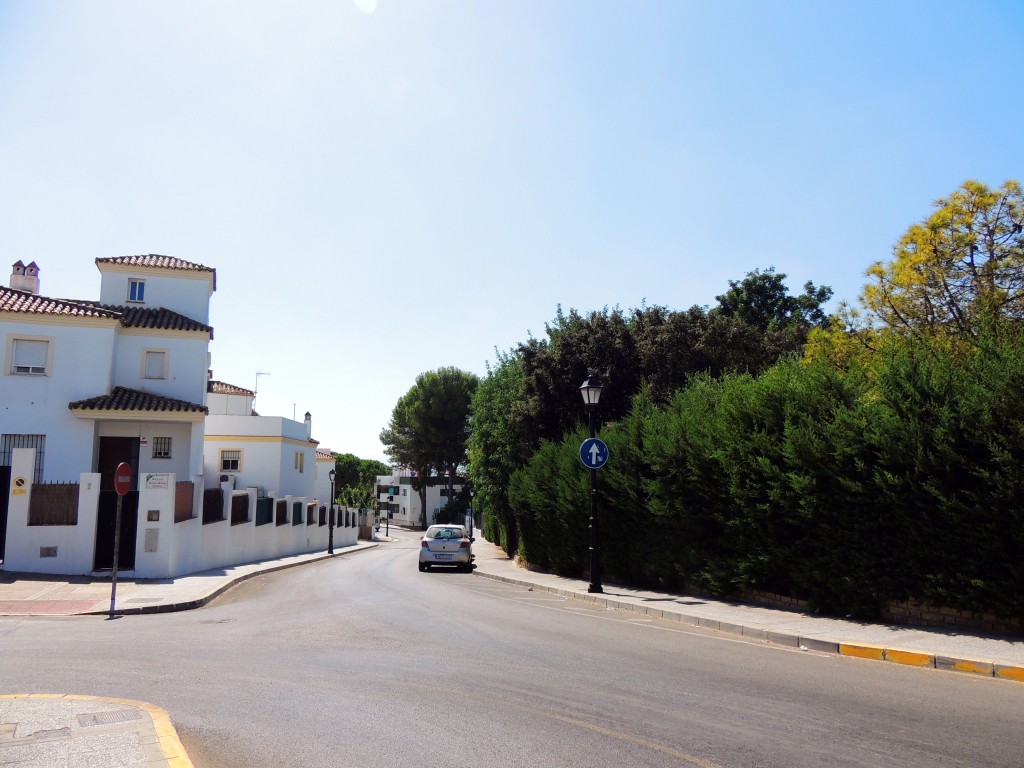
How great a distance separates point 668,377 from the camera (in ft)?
95.6

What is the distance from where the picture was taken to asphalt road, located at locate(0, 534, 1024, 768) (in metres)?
5.67

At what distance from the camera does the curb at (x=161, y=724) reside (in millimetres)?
5246

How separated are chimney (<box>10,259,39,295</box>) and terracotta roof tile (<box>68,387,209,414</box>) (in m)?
7.95

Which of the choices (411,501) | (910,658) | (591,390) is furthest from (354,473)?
(910,658)

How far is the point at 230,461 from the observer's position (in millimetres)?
46969

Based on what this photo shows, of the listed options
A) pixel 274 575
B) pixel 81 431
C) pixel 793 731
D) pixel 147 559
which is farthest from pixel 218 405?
pixel 793 731

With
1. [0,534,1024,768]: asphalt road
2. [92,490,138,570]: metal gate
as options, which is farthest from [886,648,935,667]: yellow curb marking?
[92,490,138,570]: metal gate

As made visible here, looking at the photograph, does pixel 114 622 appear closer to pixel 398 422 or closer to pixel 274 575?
pixel 274 575

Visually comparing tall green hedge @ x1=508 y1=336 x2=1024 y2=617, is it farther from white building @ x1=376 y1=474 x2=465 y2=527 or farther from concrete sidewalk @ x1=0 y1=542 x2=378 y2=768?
white building @ x1=376 y1=474 x2=465 y2=527

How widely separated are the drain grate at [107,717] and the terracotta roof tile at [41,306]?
2391 centimetres

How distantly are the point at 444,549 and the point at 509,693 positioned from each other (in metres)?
19.5

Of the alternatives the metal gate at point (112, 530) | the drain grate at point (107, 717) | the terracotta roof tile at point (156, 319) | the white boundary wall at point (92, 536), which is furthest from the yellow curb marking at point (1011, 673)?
the terracotta roof tile at point (156, 319)

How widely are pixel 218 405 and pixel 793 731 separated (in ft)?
161

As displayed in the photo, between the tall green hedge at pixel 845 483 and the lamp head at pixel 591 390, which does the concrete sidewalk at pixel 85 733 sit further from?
the lamp head at pixel 591 390
